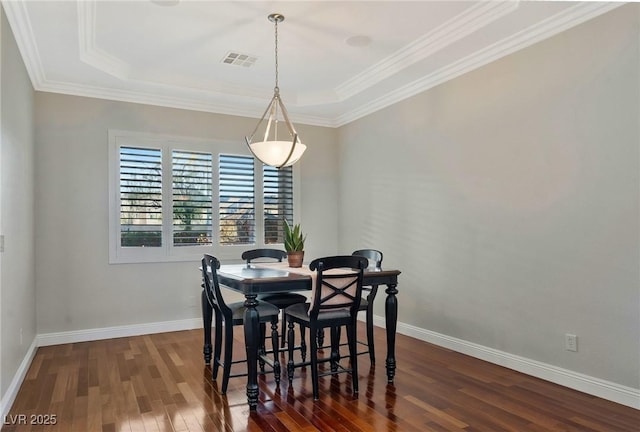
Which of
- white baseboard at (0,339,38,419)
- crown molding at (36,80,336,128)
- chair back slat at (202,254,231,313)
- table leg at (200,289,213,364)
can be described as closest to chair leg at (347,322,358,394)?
chair back slat at (202,254,231,313)

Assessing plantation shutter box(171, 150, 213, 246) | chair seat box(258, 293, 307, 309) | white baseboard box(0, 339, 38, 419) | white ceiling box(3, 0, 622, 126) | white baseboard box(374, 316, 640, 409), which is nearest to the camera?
white baseboard box(0, 339, 38, 419)

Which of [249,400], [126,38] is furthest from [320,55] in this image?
[249,400]

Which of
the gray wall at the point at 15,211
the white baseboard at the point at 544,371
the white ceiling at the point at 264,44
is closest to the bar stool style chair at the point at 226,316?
the gray wall at the point at 15,211

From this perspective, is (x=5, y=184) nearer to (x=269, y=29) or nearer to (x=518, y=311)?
(x=269, y=29)

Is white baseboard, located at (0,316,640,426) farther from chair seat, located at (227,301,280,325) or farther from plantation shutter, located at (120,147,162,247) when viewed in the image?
chair seat, located at (227,301,280,325)

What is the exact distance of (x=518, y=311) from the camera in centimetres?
365

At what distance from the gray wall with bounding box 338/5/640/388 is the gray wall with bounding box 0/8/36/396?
11.7 feet

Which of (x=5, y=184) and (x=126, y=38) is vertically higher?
(x=126, y=38)

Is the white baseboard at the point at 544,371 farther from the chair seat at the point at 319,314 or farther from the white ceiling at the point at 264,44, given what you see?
the white ceiling at the point at 264,44

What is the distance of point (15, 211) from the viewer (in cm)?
334

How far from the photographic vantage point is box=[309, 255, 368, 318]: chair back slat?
119 inches

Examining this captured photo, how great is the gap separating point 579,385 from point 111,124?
4996mm

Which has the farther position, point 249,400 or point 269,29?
point 269,29

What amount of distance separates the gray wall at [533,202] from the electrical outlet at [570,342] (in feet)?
0.12
